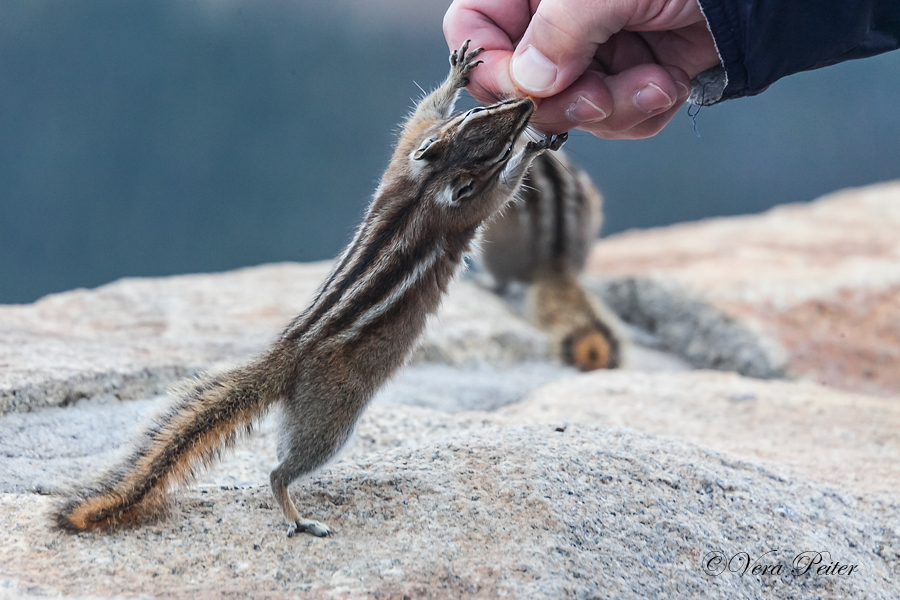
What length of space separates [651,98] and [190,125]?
3.93 m

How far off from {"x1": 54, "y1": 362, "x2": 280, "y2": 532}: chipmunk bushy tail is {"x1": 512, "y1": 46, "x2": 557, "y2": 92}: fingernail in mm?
1088

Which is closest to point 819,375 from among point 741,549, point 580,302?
point 580,302

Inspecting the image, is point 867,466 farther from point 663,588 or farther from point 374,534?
point 374,534

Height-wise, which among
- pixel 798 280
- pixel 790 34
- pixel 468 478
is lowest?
pixel 798 280

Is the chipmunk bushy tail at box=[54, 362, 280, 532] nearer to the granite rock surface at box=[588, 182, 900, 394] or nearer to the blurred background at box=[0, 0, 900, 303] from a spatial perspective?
the blurred background at box=[0, 0, 900, 303]

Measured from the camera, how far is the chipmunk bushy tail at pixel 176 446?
1.73 meters

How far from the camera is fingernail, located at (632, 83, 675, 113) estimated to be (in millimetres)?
2213

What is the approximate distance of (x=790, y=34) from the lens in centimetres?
199

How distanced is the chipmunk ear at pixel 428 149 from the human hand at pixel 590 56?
12.0 inches

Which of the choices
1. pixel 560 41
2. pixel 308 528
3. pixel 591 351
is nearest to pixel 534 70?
pixel 560 41

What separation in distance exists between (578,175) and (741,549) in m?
3.99

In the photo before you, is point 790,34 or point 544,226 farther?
point 544,226

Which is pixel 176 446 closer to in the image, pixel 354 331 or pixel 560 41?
pixel 354 331
